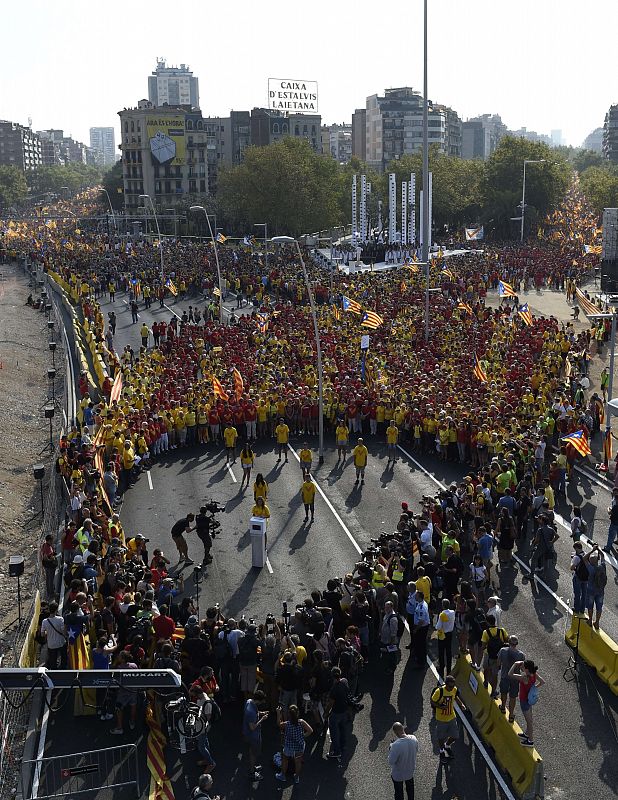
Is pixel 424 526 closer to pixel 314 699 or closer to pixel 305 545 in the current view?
pixel 305 545

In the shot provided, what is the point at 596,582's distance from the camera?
15.3 metres

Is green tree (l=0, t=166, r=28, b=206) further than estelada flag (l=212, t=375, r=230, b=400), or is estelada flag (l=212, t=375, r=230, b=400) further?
green tree (l=0, t=166, r=28, b=206)

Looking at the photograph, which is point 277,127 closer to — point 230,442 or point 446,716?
point 230,442

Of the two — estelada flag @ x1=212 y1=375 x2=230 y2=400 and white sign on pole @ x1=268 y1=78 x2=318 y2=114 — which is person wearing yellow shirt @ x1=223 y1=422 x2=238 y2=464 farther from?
white sign on pole @ x1=268 y1=78 x2=318 y2=114

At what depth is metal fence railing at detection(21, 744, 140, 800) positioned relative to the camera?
37.6 ft

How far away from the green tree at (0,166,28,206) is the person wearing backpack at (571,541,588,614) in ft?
585

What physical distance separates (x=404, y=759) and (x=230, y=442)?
15.3 meters

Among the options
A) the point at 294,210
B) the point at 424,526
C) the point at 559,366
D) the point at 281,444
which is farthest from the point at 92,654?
the point at 294,210

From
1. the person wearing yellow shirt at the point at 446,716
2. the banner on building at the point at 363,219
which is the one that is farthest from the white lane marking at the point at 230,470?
the banner on building at the point at 363,219

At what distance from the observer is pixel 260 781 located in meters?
12.1

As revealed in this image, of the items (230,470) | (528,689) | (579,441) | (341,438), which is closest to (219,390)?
(230,470)

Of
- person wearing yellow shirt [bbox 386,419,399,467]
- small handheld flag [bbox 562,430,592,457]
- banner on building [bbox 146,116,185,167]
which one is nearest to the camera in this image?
small handheld flag [bbox 562,430,592,457]

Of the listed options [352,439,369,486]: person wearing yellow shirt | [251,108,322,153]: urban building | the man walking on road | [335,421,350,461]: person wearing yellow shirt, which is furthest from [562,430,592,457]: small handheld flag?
[251,108,322,153]: urban building

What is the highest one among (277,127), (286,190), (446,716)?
(277,127)
